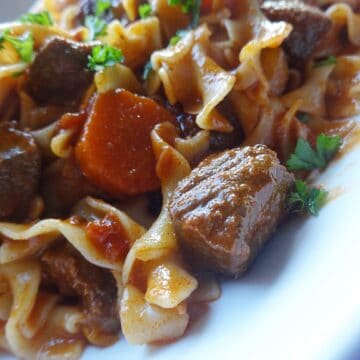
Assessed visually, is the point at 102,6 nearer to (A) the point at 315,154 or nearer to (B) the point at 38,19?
(B) the point at 38,19

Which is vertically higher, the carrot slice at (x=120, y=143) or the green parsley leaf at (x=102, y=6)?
the green parsley leaf at (x=102, y=6)

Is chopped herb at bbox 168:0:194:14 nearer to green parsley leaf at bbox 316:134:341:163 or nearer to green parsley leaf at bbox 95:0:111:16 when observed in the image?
green parsley leaf at bbox 95:0:111:16

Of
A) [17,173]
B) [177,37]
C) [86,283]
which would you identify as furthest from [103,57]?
→ [86,283]

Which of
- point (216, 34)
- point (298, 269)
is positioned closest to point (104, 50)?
point (216, 34)

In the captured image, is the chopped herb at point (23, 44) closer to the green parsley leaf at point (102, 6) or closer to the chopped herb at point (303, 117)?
the green parsley leaf at point (102, 6)

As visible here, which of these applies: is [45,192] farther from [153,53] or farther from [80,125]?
[153,53]

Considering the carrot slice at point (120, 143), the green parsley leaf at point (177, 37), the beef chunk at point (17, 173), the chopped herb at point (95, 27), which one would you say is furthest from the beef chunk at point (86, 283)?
the chopped herb at point (95, 27)
